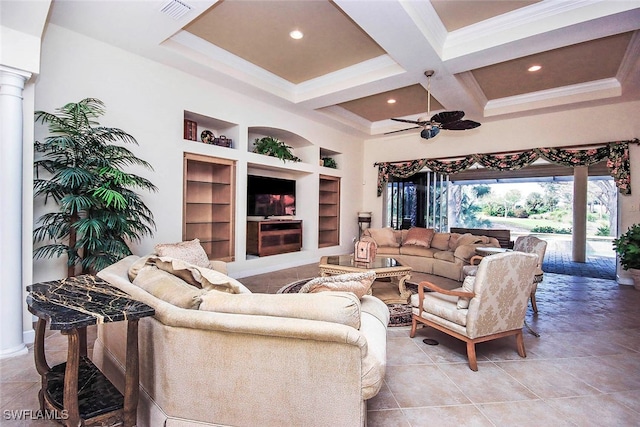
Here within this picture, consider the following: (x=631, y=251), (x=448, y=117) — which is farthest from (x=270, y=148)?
(x=631, y=251)

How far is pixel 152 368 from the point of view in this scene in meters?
1.65

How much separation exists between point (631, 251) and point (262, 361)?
591 centimetres

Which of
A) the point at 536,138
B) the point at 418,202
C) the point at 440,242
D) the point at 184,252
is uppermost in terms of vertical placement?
the point at 536,138

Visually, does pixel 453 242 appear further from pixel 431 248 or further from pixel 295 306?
pixel 295 306

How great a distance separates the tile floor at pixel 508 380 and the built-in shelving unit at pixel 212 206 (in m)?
2.35

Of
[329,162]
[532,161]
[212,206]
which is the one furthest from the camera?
[329,162]

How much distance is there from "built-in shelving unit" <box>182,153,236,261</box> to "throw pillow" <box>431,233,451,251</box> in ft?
12.6

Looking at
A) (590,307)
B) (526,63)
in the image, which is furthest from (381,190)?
(590,307)

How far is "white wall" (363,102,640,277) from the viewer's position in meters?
5.26

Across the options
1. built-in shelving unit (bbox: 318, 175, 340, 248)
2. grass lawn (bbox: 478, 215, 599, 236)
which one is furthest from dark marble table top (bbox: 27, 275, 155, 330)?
grass lawn (bbox: 478, 215, 599, 236)

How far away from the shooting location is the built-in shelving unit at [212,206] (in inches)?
198

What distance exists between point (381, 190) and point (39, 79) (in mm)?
6521

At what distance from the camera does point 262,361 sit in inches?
57.0

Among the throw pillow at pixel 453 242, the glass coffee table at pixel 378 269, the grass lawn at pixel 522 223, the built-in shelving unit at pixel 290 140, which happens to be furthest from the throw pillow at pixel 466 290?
the grass lawn at pixel 522 223
